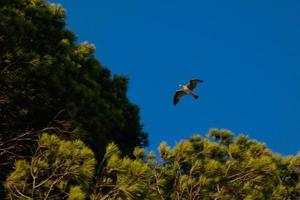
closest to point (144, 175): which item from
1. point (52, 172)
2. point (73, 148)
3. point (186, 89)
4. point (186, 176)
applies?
point (73, 148)

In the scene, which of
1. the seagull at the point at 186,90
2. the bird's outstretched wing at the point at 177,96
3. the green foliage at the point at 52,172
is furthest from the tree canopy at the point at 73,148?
the bird's outstretched wing at the point at 177,96

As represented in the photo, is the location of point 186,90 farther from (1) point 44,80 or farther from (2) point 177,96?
(1) point 44,80

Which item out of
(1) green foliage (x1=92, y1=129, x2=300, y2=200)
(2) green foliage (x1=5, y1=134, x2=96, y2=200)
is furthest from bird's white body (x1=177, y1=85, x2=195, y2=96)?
(2) green foliage (x1=5, y1=134, x2=96, y2=200)

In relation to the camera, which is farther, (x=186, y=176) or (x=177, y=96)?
(x=177, y=96)

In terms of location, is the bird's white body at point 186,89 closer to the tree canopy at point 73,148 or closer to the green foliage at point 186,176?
the tree canopy at point 73,148

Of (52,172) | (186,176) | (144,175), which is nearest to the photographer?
(144,175)

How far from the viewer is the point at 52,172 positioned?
1033cm

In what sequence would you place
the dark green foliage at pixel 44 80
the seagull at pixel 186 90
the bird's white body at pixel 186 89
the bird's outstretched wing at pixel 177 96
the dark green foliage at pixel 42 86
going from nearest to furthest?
the dark green foliage at pixel 42 86, the dark green foliage at pixel 44 80, the seagull at pixel 186 90, the bird's white body at pixel 186 89, the bird's outstretched wing at pixel 177 96

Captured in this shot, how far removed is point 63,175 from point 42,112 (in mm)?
4484

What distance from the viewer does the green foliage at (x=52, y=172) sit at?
9883mm

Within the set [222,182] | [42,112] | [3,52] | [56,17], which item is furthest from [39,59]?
[222,182]

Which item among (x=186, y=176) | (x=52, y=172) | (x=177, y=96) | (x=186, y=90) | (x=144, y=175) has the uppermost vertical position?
(x=177, y=96)

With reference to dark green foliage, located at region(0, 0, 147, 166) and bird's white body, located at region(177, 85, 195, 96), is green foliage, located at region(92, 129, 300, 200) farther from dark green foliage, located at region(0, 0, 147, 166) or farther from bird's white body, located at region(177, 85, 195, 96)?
bird's white body, located at region(177, 85, 195, 96)

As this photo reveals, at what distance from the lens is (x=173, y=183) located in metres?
12.6
